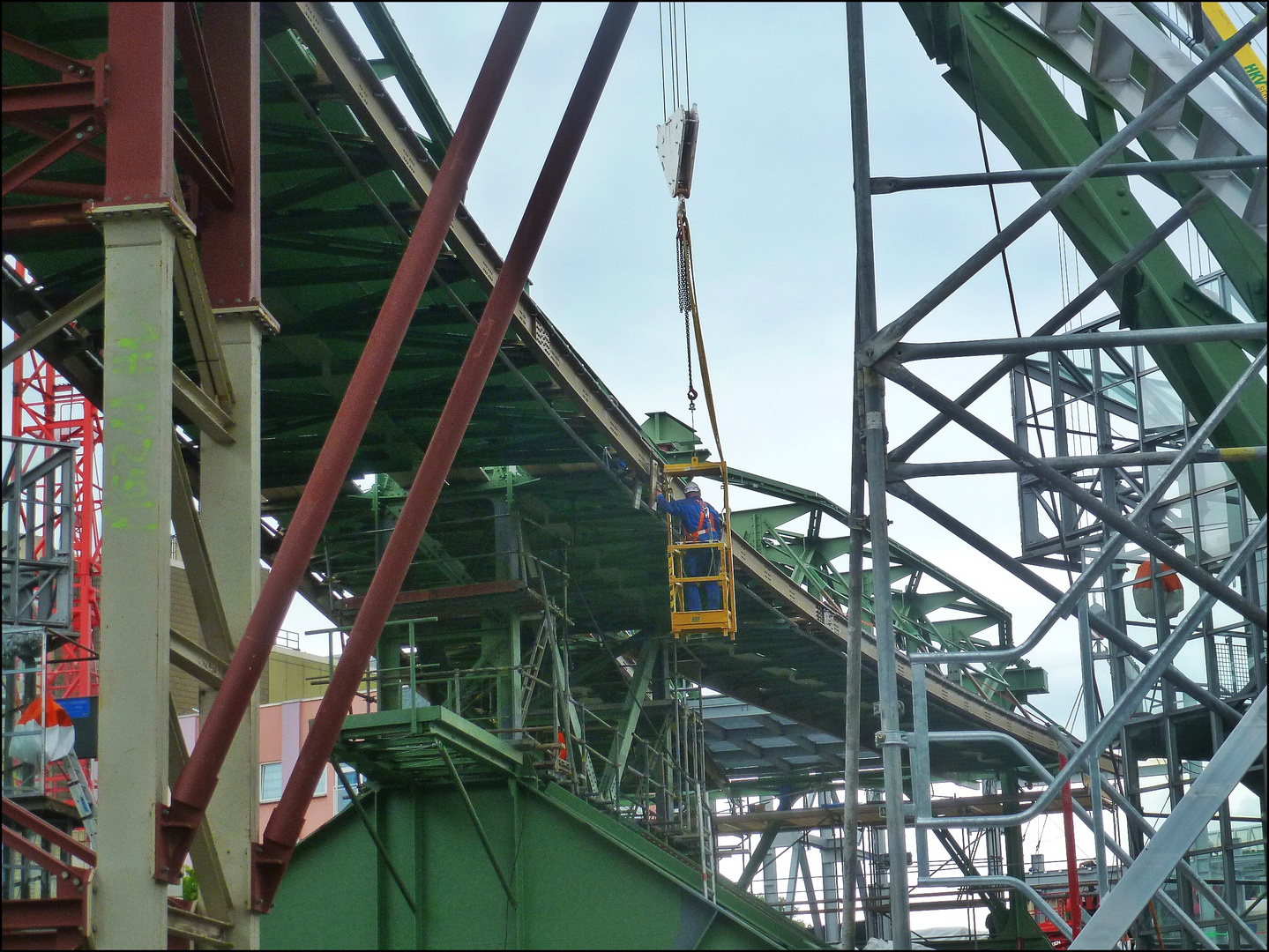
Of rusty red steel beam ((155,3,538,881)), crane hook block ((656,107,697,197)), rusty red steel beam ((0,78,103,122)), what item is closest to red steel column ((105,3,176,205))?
rusty red steel beam ((0,78,103,122))

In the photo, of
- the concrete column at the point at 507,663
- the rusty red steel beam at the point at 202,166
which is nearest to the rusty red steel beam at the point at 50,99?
the rusty red steel beam at the point at 202,166

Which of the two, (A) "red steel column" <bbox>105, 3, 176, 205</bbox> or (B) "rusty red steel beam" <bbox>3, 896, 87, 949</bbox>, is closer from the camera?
(B) "rusty red steel beam" <bbox>3, 896, 87, 949</bbox>

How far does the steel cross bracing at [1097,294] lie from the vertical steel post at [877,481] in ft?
0.05

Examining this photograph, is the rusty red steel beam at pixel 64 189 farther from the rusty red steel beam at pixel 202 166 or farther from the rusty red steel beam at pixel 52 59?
the rusty red steel beam at pixel 52 59

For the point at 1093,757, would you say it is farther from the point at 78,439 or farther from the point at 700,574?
the point at 78,439

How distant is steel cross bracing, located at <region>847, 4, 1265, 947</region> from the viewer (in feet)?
34.2

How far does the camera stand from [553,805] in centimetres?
2308

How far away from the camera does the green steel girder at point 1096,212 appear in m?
11.6

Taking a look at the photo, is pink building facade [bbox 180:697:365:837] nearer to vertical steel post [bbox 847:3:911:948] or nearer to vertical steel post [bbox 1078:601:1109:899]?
vertical steel post [bbox 1078:601:1109:899]

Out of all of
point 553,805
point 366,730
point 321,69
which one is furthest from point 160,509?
point 553,805

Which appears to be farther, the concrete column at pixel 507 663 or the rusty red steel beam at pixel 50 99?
the concrete column at pixel 507 663

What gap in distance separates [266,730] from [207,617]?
47756 millimetres

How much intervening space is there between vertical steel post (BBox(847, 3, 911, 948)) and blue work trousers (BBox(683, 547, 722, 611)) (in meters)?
13.1

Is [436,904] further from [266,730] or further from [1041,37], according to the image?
[266,730]
